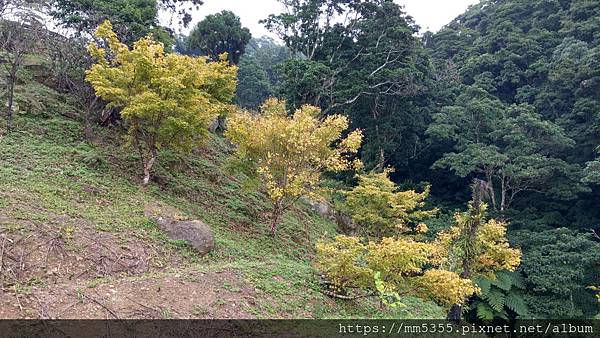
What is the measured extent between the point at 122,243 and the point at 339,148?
6141 mm

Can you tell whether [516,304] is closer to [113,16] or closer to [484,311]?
[484,311]

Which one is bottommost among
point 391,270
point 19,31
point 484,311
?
point 484,311

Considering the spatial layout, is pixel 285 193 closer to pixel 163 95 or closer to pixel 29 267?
pixel 163 95

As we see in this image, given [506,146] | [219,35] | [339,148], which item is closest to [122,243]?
[339,148]

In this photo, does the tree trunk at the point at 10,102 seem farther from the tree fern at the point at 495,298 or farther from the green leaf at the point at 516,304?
the green leaf at the point at 516,304

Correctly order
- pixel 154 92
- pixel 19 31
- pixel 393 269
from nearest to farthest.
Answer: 1. pixel 393 269
2. pixel 154 92
3. pixel 19 31

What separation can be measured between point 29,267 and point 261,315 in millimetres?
3988

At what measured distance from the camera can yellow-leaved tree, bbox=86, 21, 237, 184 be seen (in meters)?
10.9

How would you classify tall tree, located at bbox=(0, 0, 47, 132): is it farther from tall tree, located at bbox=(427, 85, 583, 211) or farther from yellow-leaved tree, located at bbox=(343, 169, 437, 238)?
tall tree, located at bbox=(427, 85, 583, 211)

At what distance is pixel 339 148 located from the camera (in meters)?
12.1

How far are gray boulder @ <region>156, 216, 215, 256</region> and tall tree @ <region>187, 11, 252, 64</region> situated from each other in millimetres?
18807

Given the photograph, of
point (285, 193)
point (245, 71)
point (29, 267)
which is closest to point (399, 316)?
point (285, 193)

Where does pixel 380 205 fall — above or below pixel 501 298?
above

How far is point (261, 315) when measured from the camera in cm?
752
